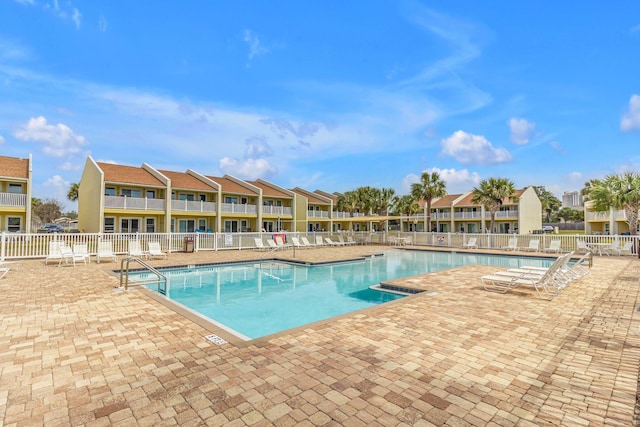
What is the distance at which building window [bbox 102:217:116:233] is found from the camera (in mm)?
25562

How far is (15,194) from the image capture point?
23.3 meters

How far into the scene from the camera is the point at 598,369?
360 cm

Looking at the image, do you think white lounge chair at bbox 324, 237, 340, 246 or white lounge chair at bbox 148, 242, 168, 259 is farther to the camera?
white lounge chair at bbox 324, 237, 340, 246

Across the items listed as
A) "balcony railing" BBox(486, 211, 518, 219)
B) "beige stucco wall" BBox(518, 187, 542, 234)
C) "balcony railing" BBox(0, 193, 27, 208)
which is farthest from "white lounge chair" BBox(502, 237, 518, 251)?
"balcony railing" BBox(0, 193, 27, 208)

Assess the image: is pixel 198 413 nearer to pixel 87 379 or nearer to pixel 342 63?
pixel 87 379

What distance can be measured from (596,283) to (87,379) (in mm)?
11515

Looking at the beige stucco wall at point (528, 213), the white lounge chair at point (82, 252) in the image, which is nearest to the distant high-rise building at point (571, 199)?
the beige stucco wall at point (528, 213)

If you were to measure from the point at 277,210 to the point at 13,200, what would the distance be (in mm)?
20246

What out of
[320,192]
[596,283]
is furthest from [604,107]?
[320,192]

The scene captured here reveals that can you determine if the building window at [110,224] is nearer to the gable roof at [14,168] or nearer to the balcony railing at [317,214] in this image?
the gable roof at [14,168]

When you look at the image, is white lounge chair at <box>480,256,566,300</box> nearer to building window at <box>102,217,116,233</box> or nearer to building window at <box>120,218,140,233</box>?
building window at <box>120,218,140,233</box>

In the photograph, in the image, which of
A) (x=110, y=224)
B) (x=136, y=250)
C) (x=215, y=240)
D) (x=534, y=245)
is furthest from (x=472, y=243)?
(x=110, y=224)

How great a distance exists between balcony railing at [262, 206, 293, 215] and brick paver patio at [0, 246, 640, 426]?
86.9ft

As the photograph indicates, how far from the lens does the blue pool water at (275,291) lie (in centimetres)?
744
